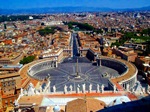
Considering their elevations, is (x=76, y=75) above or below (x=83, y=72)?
above

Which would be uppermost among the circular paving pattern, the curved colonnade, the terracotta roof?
the terracotta roof

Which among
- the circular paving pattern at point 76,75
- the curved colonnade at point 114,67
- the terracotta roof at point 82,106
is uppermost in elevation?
the terracotta roof at point 82,106

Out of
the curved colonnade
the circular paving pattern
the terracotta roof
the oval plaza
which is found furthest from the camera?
the circular paving pattern

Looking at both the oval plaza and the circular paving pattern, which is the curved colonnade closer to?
the oval plaza

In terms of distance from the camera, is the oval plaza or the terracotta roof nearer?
the terracotta roof

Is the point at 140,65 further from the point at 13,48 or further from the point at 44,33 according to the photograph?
the point at 44,33

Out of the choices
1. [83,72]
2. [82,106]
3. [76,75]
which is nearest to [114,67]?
[83,72]

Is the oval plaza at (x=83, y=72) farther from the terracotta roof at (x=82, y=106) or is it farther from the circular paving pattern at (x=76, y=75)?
the terracotta roof at (x=82, y=106)

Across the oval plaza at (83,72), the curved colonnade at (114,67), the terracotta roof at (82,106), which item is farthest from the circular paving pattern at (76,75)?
the terracotta roof at (82,106)

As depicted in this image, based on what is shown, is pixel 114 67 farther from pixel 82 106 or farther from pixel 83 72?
pixel 82 106

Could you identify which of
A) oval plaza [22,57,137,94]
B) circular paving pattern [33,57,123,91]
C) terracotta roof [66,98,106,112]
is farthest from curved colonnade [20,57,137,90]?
terracotta roof [66,98,106,112]

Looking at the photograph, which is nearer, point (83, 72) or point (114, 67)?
point (83, 72)

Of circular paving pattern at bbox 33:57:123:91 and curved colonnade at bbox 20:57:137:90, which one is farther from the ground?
curved colonnade at bbox 20:57:137:90
